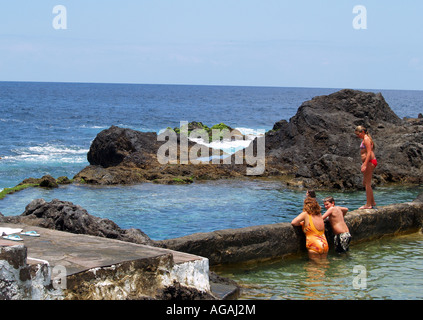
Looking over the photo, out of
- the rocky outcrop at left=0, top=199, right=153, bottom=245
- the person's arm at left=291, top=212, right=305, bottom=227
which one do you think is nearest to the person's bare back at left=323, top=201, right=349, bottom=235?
the person's arm at left=291, top=212, right=305, bottom=227

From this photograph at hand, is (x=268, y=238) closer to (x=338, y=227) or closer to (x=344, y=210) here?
(x=338, y=227)

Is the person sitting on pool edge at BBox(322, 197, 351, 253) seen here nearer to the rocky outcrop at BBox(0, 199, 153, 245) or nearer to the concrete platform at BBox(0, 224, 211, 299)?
the rocky outcrop at BBox(0, 199, 153, 245)

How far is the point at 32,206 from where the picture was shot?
8.81m

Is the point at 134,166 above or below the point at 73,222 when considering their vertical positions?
below

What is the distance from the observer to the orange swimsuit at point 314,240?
9.25m

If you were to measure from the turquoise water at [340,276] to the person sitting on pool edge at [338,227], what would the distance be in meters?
0.17

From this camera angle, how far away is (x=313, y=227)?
369 inches

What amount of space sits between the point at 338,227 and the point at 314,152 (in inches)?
507

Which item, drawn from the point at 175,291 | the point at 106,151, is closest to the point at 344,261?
the point at 175,291

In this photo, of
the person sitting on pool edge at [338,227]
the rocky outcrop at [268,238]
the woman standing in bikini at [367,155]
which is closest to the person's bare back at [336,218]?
the person sitting on pool edge at [338,227]

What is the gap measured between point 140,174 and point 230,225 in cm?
698

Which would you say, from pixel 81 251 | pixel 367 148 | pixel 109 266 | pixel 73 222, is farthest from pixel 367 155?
pixel 109 266

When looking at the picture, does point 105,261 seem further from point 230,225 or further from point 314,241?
point 230,225

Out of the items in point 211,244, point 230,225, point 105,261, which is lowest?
point 230,225
